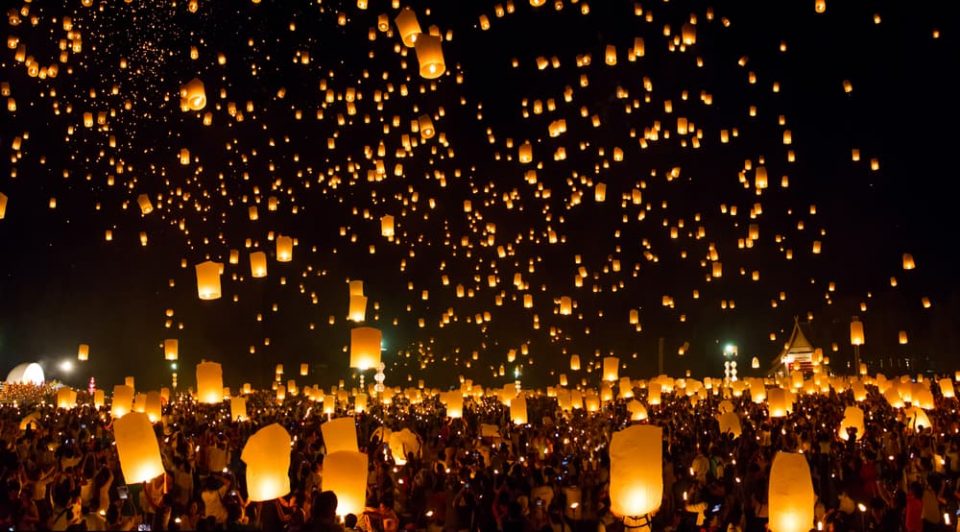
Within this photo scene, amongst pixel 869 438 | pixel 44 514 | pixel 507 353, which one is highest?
pixel 507 353

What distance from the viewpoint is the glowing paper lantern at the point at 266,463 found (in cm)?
565

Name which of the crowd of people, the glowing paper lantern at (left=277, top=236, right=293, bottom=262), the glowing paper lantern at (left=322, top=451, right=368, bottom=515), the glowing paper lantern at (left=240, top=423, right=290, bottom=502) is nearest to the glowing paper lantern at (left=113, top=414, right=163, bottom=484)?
the crowd of people

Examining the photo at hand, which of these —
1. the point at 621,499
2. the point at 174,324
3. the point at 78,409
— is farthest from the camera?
the point at 174,324

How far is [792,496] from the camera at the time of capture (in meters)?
5.06

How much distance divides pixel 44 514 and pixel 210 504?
4.26ft

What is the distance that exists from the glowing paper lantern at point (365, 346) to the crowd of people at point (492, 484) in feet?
3.46

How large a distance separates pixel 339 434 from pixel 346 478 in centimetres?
170

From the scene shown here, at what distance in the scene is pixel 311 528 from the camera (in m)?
4.48

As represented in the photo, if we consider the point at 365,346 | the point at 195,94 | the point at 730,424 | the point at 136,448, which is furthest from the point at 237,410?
the point at 136,448

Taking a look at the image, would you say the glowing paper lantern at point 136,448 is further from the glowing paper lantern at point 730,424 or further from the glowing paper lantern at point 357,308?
the glowing paper lantern at point 730,424

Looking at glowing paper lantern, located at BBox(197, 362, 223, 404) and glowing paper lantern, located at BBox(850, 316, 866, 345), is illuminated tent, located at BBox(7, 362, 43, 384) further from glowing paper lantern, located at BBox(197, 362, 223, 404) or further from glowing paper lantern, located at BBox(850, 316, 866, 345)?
glowing paper lantern, located at BBox(850, 316, 866, 345)

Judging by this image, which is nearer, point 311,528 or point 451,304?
point 311,528

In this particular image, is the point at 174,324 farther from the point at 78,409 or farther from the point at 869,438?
the point at 869,438

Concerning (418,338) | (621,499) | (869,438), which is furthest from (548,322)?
(621,499)
